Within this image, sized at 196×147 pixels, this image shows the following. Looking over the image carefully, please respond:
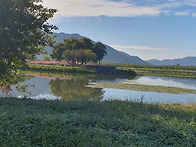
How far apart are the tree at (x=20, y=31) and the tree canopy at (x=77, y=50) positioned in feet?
198

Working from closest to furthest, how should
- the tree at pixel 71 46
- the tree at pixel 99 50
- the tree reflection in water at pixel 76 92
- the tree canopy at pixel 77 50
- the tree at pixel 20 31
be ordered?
1. the tree at pixel 20 31
2. the tree reflection in water at pixel 76 92
3. the tree canopy at pixel 77 50
4. the tree at pixel 71 46
5. the tree at pixel 99 50

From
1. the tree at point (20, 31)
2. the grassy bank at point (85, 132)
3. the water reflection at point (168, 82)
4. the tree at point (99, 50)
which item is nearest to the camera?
the grassy bank at point (85, 132)

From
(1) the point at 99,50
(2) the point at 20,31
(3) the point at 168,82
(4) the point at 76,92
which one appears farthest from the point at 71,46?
(2) the point at 20,31

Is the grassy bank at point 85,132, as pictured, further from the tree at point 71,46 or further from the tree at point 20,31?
the tree at point 71,46

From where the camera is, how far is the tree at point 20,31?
1347 cm

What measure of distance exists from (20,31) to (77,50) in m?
66.1

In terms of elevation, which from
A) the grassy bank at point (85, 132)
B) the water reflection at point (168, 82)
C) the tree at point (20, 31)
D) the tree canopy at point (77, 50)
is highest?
the tree canopy at point (77, 50)

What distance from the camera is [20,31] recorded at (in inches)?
571

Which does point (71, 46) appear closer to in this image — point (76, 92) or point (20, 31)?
point (76, 92)

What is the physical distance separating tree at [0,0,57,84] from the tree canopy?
6021 centimetres

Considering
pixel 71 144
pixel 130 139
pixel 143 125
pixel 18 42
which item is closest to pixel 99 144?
pixel 71 144

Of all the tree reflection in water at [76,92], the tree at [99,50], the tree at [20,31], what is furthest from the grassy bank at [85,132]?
the tree at [99,50]

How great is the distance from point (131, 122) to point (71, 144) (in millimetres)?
3038

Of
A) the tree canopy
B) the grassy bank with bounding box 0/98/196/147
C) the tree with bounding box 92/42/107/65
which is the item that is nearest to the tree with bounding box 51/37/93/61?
the tree canopy
